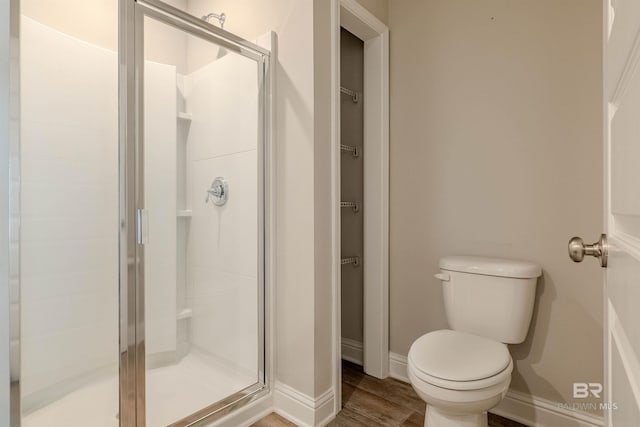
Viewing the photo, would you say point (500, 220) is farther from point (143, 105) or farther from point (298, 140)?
point (143, 105)

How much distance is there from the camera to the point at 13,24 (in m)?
1.01

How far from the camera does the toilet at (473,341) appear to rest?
1.24m

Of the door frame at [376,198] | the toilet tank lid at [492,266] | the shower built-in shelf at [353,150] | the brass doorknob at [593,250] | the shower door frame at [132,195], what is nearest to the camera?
the brass doorknob at [593,250]

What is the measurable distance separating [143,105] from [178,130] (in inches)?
8.6

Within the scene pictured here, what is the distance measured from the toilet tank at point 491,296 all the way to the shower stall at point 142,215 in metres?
0.94

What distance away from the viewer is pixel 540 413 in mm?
1628

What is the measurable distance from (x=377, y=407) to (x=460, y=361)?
692mm

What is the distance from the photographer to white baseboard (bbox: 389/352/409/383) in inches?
81.9

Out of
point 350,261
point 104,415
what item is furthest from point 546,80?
point 104,415

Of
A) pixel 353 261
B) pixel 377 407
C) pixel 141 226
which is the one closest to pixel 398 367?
pixel 377 407

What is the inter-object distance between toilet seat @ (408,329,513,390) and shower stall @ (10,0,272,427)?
2.67ft

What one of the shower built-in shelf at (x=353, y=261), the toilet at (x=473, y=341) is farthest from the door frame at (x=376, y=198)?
the toilet at (x=473, y=341)

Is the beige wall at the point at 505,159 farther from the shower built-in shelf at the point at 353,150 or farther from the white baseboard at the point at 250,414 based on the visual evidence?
the white baseboard at the point at 250,414

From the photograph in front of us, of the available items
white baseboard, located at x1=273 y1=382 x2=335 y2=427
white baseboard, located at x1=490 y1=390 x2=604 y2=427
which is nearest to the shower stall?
white baseboard, located at x1=273 y1=382 x2=335 y2=427
